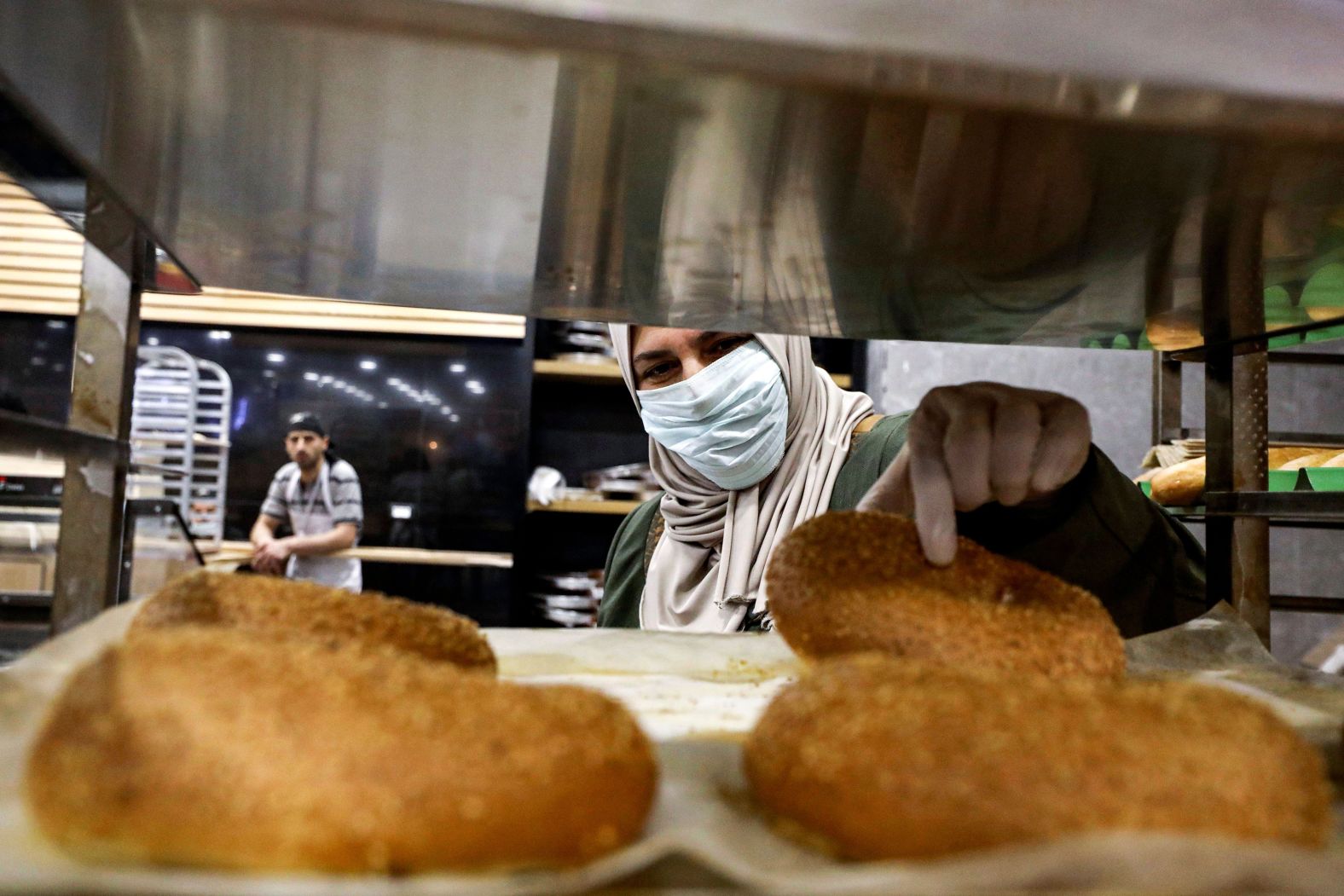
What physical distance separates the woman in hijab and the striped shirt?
2.22m

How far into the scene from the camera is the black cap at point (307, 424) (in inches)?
172

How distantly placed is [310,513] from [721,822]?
416 cm

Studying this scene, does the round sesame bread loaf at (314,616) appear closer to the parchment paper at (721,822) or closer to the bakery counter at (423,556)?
the parchment paper at (721,822)

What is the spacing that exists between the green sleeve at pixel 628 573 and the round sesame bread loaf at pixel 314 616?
55.4 inches

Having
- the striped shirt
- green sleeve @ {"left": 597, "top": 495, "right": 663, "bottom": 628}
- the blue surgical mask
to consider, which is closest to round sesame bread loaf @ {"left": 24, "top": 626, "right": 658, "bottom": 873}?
the blue surgical mask

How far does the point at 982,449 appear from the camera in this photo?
40.3 inches

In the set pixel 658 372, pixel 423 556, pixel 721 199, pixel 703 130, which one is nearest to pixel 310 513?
pixel 423 556

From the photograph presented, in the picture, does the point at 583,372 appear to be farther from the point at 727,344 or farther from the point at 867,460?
the point at 867,460

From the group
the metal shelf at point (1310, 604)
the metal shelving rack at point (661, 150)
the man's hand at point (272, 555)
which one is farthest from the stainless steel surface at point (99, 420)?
the man's hand at point (272, 555)

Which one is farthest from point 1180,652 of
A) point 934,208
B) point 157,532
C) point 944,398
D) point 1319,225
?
point 157,532

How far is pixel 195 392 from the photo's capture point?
171 inches

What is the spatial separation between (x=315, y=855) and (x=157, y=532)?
0.72m

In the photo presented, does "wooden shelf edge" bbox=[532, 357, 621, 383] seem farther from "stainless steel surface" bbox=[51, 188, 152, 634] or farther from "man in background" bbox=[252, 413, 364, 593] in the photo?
"stainless steel surface" bbox=[51, 188, 152, 634]

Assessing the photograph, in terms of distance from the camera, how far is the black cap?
4.38 metres
